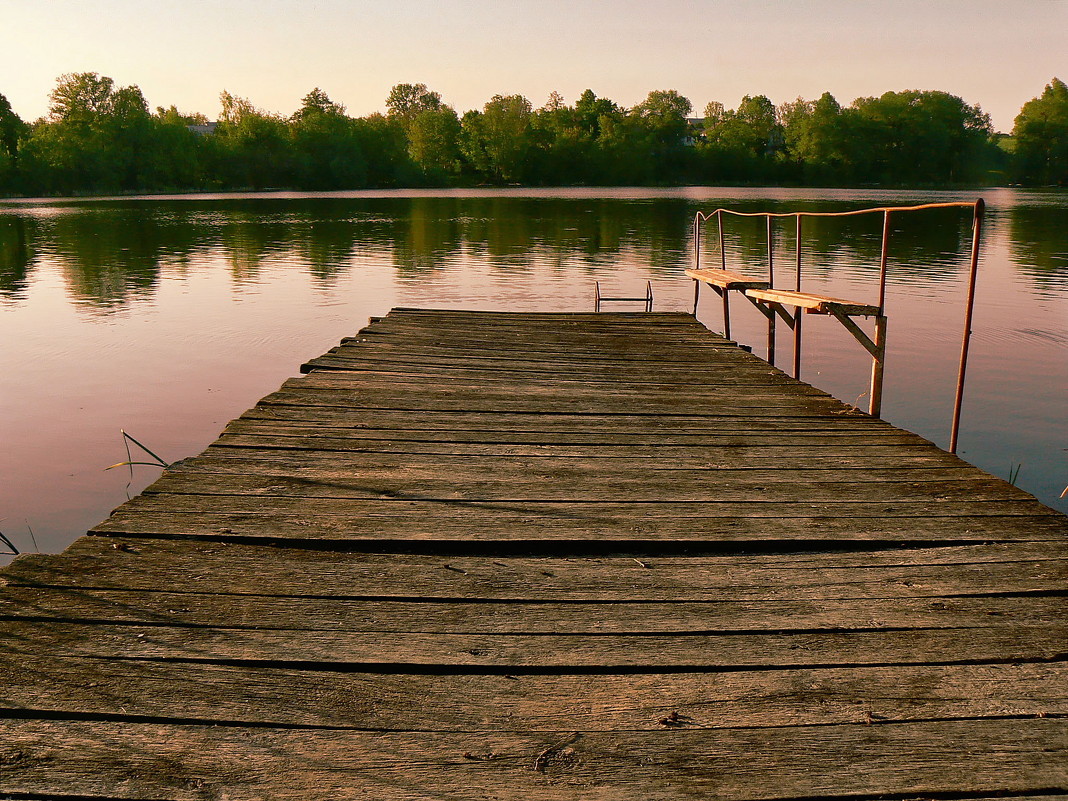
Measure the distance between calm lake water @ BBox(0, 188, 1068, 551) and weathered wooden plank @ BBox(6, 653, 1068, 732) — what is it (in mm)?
4274

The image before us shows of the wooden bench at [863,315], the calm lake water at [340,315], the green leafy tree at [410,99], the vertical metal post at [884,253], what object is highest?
the green leafy tree at [410,99]

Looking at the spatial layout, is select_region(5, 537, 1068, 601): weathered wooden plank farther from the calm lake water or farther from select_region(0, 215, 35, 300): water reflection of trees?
select_region(0, 215, 35, 300): water reflection of trees

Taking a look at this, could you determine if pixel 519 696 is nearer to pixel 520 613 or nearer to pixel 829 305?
pixel 520 613

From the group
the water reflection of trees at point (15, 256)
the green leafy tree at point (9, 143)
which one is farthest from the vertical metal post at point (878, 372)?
the green leafy tree at point (9, 143)

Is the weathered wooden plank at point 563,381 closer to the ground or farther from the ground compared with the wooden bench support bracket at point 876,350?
closer to the ground

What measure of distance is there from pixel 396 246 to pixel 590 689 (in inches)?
1150

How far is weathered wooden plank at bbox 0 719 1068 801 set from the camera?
6.52 ft

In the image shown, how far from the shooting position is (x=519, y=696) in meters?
2.36

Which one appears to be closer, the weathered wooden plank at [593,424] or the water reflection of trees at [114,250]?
the weathered wooden plank at [593,424]

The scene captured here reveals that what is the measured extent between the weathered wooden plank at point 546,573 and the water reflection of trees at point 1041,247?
19203mm

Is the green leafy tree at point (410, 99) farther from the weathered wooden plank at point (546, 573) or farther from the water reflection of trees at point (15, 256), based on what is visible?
the weathered wooden plank at point (546, 573)

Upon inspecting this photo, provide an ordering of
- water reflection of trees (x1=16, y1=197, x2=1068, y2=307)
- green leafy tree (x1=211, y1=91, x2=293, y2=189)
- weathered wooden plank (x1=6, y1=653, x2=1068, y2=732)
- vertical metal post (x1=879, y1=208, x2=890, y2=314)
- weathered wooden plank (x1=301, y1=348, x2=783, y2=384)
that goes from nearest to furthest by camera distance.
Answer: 1. weathered wooden plank (x1=6, y1=653, x2=1068, y2=732)
2. vertical metal post (x1=879, y1=208, x2=890, y2=314)
3. weathered wooden plank (x1=301, y1=348, x2=783, y2=384)
4. water reflection of trees (x1=16, y1=197, x2=1068, y2=307)
5. green leafy tree (x1=211, y1=91, x2=293, y2=189)

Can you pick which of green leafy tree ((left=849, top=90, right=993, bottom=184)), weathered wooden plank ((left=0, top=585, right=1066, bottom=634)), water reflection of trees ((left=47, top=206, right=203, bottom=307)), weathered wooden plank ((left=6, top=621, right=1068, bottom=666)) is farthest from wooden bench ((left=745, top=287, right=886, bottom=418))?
green leafy tree ((left=849, top=90, right=993, bottom=184))

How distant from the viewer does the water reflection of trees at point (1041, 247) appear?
21.3m
